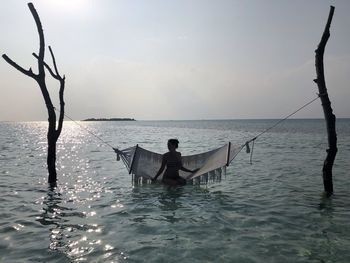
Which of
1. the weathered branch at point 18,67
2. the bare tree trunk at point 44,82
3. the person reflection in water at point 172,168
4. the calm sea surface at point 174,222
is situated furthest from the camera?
the person reflection in water at point 172,168

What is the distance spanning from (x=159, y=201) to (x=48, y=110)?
4692 millimetres

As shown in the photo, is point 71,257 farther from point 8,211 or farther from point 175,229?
point 8,211

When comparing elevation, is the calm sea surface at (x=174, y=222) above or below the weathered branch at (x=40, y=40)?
below

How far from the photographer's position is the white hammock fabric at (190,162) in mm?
10945

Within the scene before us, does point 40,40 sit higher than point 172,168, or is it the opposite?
point 40,40

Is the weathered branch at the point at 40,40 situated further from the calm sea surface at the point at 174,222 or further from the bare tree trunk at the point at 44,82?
the calm sea surface at the point at 174,222

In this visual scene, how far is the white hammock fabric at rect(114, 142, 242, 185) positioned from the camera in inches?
431

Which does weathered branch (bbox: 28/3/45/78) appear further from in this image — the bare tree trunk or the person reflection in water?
the person reflection in water

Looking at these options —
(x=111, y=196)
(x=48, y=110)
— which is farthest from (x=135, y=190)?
(x=48, y=110)

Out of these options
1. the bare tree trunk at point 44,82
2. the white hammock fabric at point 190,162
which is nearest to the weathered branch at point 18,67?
the bare tree trunk at point 44,82

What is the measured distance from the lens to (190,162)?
1222cm

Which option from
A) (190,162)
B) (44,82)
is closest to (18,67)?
(44,82)

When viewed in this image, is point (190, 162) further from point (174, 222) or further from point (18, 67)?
point (18, 67)

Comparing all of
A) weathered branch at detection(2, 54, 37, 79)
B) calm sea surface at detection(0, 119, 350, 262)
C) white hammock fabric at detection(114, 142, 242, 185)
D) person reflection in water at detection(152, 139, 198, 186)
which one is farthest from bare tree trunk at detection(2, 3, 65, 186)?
person reflection in water at detection(152, 139, 198, 186)
